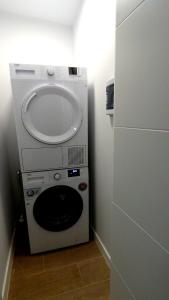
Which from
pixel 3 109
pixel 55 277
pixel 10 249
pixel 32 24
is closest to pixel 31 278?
pixel 55 277

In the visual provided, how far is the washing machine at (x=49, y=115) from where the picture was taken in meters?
1.33

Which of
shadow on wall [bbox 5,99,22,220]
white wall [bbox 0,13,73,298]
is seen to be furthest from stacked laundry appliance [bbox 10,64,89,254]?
shadow on wall [bbox 5,99,22,220]

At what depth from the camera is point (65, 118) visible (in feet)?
4.79

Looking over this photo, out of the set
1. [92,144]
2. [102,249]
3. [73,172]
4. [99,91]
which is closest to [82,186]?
[73,172]

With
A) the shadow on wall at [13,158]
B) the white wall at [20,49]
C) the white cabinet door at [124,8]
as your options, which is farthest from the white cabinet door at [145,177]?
the shadow on wall at [13,158]

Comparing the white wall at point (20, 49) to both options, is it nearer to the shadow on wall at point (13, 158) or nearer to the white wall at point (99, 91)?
the shadow on wall at point (13, 158)

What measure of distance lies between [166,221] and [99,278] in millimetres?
1226

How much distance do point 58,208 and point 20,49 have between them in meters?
1.71

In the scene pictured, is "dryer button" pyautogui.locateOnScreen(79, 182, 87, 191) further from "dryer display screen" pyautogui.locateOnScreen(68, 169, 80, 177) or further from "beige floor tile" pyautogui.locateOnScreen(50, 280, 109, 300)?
"beige floor tile" pyautogui.locateOnScreen(50, 280, 109, 300)

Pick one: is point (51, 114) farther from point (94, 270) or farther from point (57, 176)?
point (94, 270)

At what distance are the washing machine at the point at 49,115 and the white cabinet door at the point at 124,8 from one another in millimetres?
774

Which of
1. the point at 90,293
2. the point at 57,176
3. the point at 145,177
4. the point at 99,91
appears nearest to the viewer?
the point at 145,177

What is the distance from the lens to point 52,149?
4.82ft

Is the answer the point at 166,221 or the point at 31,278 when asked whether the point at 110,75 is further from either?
the point at 31,278
